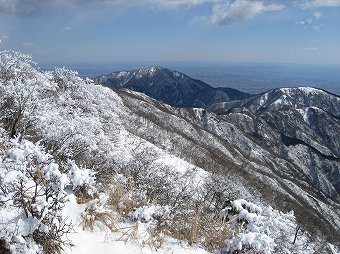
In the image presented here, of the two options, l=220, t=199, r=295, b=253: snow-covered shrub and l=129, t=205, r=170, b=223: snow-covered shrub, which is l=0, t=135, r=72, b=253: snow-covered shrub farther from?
l=220, t=199, r=295, b=253: snow-covered shrub

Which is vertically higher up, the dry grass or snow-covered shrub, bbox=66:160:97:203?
snow-covered shrub, bbox=66:160:97:203

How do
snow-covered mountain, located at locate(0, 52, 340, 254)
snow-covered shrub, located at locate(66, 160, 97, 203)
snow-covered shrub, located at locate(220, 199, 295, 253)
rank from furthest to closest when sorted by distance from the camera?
snow-covered shrub, located at locate(66, 160, 97, 203)
snow-covered shrub, located at locate(220, 199, 295, 253)
snow-covered mountain, located at locate(0, 52, 340, 254)

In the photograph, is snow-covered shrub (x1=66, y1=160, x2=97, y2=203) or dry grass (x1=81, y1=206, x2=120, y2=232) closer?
dry grass (x1=81, y1=206, x2=120, y2=232)

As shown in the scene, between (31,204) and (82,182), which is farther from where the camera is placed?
(82,182)

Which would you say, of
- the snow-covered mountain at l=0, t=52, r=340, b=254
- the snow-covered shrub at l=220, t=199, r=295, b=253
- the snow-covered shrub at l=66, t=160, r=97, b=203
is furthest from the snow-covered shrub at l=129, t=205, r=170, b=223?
the snow-covered shrub at l=220, t=199, r=295, b=253

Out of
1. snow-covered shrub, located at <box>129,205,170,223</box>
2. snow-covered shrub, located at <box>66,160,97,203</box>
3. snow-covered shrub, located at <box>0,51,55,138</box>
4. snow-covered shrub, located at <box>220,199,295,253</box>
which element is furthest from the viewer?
snow-covered shrub, located at <box>0,51,55,138</box>

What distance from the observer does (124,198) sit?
7.86 meters

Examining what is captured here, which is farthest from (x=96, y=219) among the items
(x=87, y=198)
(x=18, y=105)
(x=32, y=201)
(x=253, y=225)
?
(x=18, y=105)

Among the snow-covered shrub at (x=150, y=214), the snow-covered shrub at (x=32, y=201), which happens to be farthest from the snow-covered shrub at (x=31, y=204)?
the snow-covered shrub at (x=150, y=214)

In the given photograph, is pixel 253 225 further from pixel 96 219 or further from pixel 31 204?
pixel 31 204

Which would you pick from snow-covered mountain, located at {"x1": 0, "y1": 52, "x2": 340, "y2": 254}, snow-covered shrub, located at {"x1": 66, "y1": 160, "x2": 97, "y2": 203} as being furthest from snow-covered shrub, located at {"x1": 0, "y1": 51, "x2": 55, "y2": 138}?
snow-covered shrub, located at {"x1": 66, "y1": 160, "x2": 97, "y2": 203}

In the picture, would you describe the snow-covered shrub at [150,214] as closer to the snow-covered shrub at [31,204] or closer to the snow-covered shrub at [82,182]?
the snow-covered shrub at [82,182]

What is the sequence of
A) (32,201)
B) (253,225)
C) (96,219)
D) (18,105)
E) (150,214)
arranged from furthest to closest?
(18,105)
(150,214)
(253,225)
(96,219)
(32,201)

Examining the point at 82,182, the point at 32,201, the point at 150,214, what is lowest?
the point at 150,214
